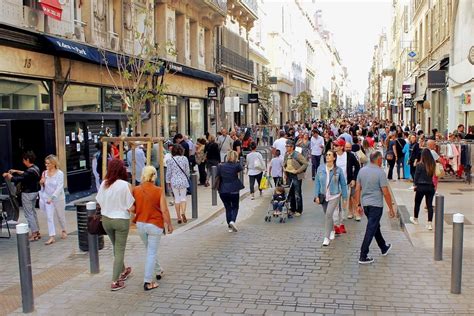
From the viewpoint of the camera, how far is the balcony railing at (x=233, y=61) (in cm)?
3173

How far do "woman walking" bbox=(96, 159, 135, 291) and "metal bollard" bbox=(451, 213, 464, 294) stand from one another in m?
4.06

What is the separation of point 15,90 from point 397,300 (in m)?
11.0

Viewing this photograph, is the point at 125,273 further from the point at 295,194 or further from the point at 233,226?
the point at 295,194

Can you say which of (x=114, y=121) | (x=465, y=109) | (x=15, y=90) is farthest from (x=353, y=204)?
(x=465, y=109)

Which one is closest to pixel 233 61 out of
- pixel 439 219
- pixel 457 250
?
pixel 439 219

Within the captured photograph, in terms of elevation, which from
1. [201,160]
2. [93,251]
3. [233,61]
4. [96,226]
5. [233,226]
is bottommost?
[233,226]

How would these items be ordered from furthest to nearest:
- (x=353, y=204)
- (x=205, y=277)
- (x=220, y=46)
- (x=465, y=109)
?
(x=220, y=46) < (x=465, y=109) < (x=353, y=204) < (x=205, y=277)

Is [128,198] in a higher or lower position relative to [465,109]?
lower

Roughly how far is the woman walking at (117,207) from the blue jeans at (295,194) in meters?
5.84

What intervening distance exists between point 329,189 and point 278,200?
2.68 meters

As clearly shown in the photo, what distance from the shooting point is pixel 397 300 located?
667cm

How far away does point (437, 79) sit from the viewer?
1097 inches

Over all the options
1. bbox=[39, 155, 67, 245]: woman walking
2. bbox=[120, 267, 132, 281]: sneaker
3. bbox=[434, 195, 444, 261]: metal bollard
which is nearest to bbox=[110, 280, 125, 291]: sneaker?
bbox=[120, 267, 132, 281]: sneaker

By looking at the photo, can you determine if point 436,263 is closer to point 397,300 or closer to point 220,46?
point 397,300
